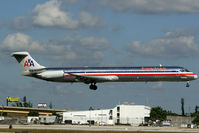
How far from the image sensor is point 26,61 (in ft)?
332

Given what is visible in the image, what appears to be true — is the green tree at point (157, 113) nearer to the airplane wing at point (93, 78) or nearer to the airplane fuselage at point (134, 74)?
the airplane wing at point (93, 78)

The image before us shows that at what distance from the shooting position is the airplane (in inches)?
3438

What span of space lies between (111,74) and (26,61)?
23.1 metres

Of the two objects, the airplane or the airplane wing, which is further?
the airplane wing

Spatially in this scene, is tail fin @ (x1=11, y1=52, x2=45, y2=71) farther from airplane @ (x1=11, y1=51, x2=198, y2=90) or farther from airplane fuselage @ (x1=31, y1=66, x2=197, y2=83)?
airplane fuselage @ (x1=31, y1=66, x2=197, y2=83)

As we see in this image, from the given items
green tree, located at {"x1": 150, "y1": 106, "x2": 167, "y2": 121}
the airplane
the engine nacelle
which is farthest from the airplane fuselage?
green tree, located at {"x1": 150, "y1": 106, "x2": 167, "y2": 121}

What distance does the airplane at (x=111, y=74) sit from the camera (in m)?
87.3

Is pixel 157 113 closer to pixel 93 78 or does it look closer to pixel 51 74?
pixel 93 78

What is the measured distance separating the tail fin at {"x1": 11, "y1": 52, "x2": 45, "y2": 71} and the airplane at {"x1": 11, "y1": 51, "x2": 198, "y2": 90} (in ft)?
6.38

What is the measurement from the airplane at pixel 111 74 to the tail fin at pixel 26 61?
6.38 feet

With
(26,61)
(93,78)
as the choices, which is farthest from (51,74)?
(26,61)

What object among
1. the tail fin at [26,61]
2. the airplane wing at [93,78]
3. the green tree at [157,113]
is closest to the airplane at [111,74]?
the airplane wing at [93,78]

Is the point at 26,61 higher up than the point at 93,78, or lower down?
higher up

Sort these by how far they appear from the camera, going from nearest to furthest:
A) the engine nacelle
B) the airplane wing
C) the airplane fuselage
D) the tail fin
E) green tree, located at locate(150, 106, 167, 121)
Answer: the airplane fuselage → the airplane wing → the engine nacelle → the tail fin → green tree, located at locate(150, 106, 167, 121)
